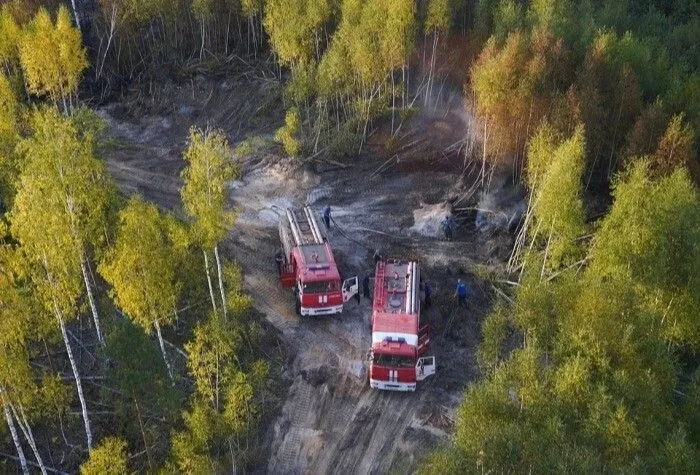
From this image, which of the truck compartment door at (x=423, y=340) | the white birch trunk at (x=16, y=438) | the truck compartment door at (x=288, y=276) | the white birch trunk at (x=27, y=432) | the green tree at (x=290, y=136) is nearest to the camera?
the white birch trunk at (x=16, y=438)

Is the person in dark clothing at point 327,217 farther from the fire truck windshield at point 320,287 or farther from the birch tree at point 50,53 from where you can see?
the birch tree at point 50,53

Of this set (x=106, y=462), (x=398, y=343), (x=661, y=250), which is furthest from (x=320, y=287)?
(x=661, y=250)

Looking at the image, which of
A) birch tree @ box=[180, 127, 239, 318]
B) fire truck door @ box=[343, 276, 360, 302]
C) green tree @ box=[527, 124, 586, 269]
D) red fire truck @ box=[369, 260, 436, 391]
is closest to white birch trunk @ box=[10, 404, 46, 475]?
birch tree @ box=[180, 127, 239, 318]

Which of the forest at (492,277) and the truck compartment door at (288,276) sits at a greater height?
the forest at (492,277)

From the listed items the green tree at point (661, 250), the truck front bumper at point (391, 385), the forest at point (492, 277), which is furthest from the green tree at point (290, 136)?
the green tree at point (661, 250)

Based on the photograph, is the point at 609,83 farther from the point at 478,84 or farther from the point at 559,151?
the point at 559,151

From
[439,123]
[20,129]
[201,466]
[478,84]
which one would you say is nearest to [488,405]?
[201,466]
